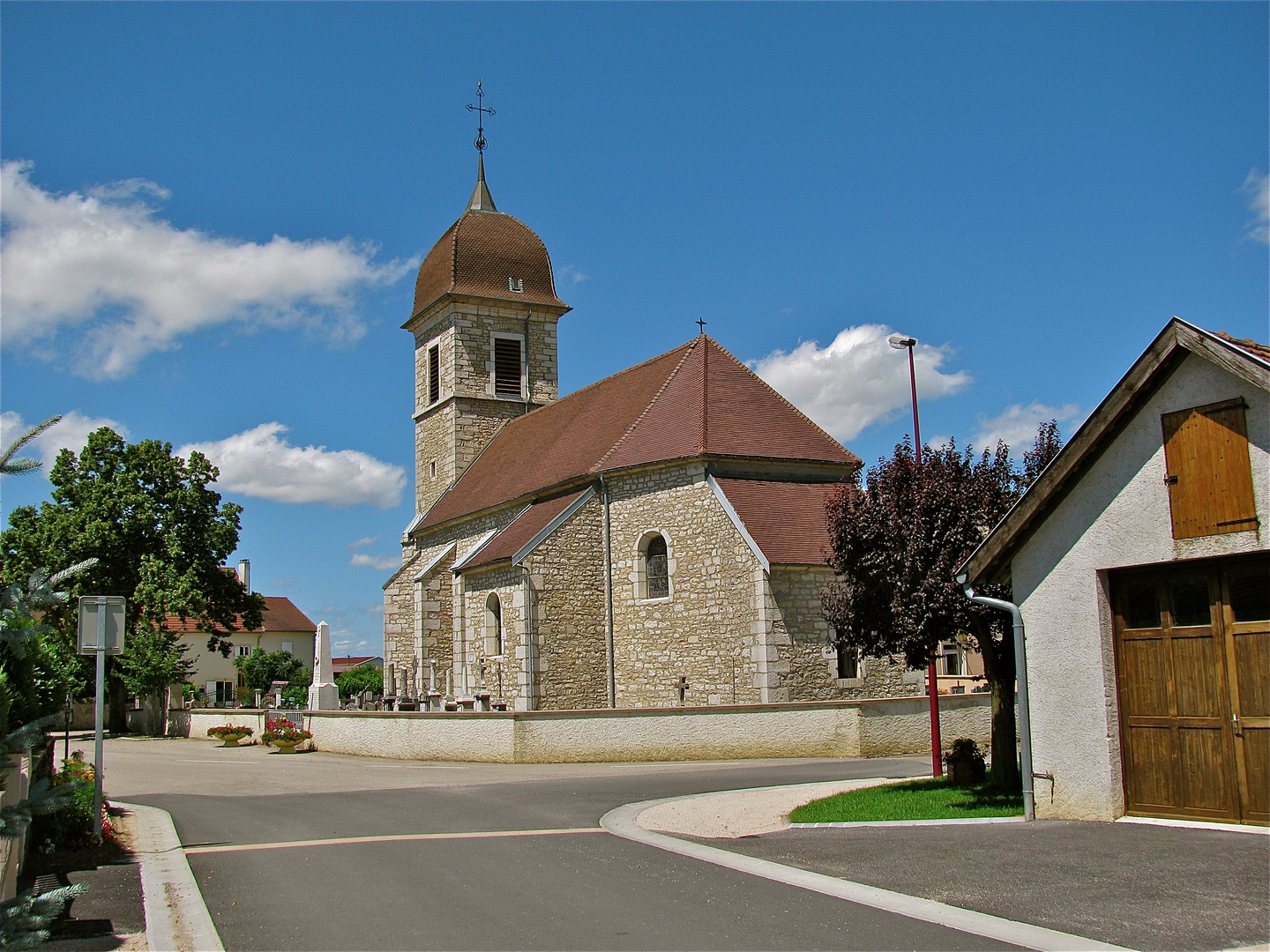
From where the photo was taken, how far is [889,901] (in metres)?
7.53

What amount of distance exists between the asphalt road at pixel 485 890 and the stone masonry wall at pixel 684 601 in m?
8.63

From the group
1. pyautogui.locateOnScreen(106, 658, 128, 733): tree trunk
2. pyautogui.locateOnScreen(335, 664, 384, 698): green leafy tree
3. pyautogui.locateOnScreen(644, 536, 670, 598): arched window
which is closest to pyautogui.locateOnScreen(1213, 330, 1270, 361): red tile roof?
pyautogui.locateOnScreen(644, 536, 670, 598): arched window

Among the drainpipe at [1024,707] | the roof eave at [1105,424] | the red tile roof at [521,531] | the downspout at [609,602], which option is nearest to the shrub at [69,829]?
the drainpipe at [1024,707]

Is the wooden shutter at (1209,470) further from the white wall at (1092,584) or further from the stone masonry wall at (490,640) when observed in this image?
the stone masonry wall at (490,640)

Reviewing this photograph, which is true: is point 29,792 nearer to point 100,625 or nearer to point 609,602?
point 100,625

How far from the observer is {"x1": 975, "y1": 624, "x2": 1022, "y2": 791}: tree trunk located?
41.3 ft

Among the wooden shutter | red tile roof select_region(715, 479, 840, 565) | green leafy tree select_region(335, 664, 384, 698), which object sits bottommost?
green leafy tree select_region(335, 664, 384, 698)

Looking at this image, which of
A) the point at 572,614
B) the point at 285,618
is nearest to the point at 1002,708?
the point at 572,614

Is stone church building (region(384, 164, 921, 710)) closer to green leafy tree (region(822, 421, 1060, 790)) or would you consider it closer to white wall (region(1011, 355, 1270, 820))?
green leafy tree (region(822, 421, 1060, 790))

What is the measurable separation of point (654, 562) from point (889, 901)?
17.3 meters

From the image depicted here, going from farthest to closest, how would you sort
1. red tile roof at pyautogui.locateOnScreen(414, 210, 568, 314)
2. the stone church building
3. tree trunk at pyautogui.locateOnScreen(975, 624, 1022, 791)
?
1. red tile roof at pyautogui.locateOnScreen(414, 210, 568, 314)
2. the stone church building
3. tree trunk at pyautogui.locateOnScreen(975, 624, 1022, 791)

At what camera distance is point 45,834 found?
9.93 m

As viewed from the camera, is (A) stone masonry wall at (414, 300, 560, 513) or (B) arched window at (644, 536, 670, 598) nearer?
(B) arched window at (644, 536, 670, 598)

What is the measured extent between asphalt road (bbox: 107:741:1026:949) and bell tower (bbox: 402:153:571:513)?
23810 mm
